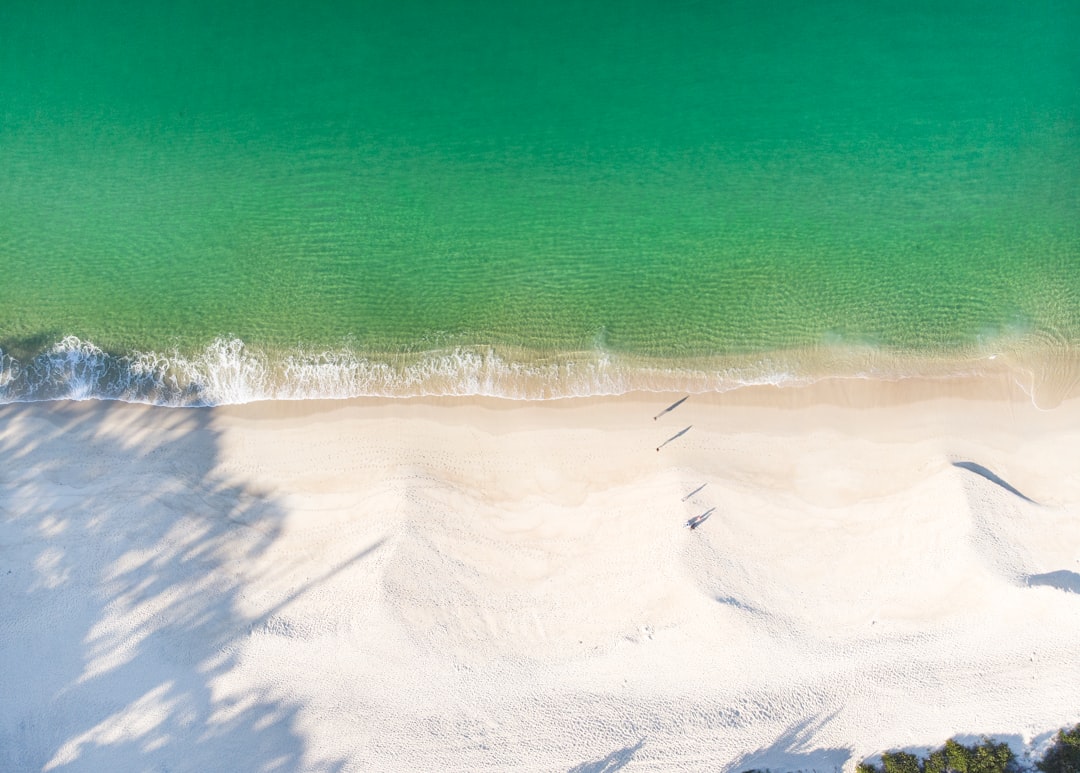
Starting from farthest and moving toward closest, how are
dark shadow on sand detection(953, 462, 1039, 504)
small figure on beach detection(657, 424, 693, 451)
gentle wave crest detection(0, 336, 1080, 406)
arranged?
gentle wave crest detection(0, 336, 1080, 406), small figure on beach detection(657, 424, 693, 451), dark shadow on sand detection(953, 462, 1039, 504)

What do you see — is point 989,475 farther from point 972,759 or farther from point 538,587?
point 538,587

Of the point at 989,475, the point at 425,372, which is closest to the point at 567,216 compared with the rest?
the point at 425,372

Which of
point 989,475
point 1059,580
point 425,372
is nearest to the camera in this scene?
point 1059,580

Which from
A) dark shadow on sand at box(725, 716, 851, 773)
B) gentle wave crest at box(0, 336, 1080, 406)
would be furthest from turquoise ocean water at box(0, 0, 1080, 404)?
dark shadow on sand at box(725, 716, 851, 773)

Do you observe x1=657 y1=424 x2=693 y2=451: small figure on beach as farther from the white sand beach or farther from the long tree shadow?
the long tree shadow

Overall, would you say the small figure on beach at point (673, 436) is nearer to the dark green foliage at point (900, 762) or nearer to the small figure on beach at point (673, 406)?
the small figure on beach at point (673, 406)

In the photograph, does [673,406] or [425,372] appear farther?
[425,372]
